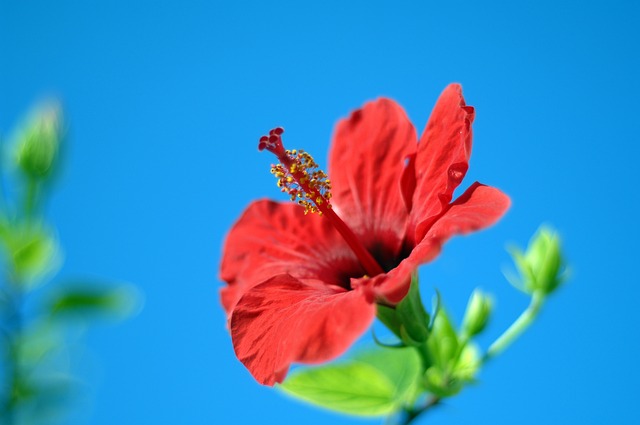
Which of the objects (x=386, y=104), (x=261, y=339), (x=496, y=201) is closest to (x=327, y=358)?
(x=261, y=339)

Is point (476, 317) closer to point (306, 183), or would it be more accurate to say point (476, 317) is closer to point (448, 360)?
point (448, 360)

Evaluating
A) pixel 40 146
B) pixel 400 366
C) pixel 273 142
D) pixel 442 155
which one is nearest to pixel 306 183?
pixel 273 142

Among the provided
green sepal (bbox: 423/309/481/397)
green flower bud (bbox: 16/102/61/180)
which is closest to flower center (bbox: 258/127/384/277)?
green sepal (bbox: 423/309/481/397)

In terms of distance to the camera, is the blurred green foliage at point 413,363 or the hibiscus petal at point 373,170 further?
the hibiscus petal at point 373,170

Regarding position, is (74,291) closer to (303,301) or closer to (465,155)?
(303,301)

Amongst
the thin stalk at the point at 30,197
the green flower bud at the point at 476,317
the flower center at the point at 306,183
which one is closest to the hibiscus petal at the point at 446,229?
the flower center at the point at 306,183

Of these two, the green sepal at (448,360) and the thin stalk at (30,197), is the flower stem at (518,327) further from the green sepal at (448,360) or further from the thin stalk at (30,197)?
the thin stalk at (30,197)

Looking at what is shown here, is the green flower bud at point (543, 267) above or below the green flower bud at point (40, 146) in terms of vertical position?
below
